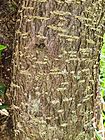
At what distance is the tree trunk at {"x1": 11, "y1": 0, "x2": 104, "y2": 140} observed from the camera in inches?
39.7

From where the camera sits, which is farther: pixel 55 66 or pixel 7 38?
pixel 7 38

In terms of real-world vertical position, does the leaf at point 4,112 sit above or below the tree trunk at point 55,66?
below

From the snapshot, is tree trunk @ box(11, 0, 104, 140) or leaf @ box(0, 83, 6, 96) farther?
leaf @ box(0, 83, 6, 96)

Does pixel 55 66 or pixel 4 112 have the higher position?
pixel 55 66

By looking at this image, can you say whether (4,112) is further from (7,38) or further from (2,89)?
(7,38)

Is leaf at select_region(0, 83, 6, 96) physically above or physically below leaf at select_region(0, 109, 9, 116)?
above

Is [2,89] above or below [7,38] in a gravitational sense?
below

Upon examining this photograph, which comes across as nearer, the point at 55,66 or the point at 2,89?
the point at 55,66

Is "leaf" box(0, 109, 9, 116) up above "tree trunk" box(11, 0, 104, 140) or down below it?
below

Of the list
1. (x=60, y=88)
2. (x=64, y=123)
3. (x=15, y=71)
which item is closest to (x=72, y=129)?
(x=64, y=123)

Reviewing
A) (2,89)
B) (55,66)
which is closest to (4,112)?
(2,89)

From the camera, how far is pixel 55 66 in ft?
3.38

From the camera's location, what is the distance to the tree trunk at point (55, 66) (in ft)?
3.31

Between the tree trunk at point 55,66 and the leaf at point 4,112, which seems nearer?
the tree trunk at point 55,66
